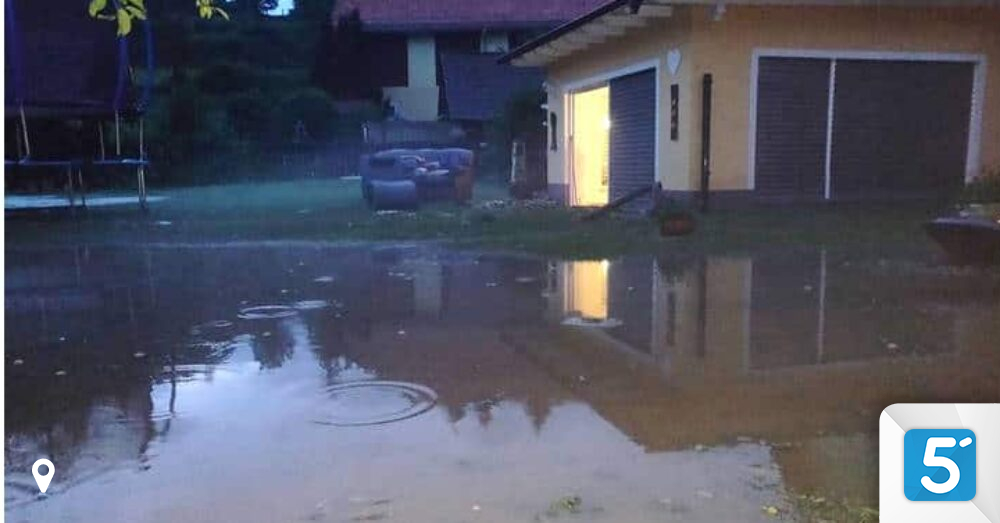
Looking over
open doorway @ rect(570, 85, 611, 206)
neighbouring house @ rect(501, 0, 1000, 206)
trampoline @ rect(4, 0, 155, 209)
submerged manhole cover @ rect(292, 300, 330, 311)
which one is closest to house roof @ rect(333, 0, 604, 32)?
open doorway @ rect(570, 85, 611, 206)

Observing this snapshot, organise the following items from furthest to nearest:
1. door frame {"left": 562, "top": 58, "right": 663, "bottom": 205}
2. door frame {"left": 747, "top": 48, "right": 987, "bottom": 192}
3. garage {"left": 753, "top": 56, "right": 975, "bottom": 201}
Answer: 1. door frame {"left": 562, "top": 58, "right": 663, "bottom": 205}
2. garage {"left": 753, "top": 56, "right": 975, "bottom": 201}
3. door frame {"left": 747, "top": 48, "right": 987, "bottom": 192}

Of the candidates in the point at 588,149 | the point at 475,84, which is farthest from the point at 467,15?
the point at 588,149

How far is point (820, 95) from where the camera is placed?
880cm

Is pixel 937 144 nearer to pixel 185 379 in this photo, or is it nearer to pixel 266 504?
pixel 185 379

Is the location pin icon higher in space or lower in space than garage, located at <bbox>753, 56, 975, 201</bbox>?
lower

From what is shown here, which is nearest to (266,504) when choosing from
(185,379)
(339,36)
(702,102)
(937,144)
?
(185,379)

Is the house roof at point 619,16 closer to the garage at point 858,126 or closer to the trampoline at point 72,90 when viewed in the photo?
the garage at point 858,126

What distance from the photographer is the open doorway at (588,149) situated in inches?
510

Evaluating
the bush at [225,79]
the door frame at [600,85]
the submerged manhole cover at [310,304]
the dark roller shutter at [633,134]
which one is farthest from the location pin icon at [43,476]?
the door frame at [600,85]

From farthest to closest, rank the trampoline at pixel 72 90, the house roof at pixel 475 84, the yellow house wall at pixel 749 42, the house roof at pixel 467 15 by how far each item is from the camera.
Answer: the house roof at pixel 475 84
the house roof at pixel 467 15
the yellow house wall at pixel 749 42
the trampoline at pixel 72 90

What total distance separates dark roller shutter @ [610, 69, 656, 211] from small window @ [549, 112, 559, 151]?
234 centimetres

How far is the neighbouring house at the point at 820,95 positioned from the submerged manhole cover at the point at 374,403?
228 inches

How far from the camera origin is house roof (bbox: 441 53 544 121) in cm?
1991

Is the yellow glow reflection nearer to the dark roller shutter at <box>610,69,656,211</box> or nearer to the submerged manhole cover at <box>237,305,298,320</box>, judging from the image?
the submerged manhole cover at <box>237,305,298,320</box>
